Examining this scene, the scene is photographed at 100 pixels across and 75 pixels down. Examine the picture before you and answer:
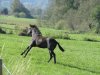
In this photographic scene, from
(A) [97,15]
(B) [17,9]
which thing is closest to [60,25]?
(A) [97,15]

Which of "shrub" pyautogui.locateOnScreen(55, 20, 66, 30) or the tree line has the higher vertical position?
the tree line

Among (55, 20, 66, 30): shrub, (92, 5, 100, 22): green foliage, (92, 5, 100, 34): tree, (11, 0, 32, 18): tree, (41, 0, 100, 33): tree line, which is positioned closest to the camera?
(92, 5, 100, 34): tree

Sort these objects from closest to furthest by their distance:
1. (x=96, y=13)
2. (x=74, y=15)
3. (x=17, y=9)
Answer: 1. (x=96, y=13)
2. (x=74, y=15)
3. (x=17, y=9)

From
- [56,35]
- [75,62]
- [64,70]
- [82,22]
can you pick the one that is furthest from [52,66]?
[82,22]

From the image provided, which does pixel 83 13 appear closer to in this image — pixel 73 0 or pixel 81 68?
pixel 73 0

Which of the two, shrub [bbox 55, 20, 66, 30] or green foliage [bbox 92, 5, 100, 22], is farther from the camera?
shrub [bbox 55, 20, 66, 30]

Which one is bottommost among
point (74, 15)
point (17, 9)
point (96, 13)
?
point (17, 9)

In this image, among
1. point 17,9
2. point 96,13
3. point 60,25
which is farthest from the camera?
point 17,9

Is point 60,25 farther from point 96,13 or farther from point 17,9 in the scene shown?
point 17,9

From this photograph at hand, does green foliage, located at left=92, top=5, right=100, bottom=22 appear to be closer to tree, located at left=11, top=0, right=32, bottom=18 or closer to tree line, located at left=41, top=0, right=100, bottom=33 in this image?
tree line, located at left=41, top=0, right=100, bottom=33

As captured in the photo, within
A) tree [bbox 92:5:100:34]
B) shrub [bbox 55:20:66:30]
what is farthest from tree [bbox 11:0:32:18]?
tree [bbox 92:5:100:34]

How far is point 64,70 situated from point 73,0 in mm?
66631

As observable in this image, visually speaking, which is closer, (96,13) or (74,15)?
(96,13)

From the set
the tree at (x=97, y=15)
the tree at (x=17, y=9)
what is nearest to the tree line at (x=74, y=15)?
the tree at (x=97, y=15)
